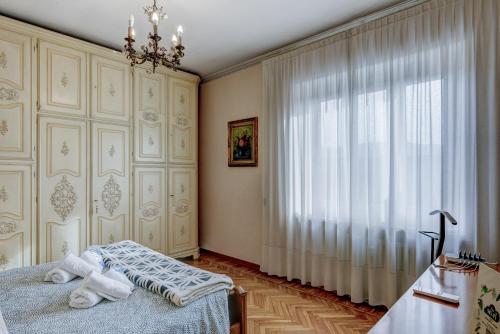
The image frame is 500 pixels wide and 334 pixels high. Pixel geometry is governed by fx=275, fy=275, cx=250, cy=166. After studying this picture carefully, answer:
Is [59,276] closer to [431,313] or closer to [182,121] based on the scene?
[431,313]

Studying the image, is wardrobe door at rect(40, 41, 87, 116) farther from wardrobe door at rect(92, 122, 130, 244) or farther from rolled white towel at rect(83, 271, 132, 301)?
rolled white towel at rect(83, 271, 132, 301)

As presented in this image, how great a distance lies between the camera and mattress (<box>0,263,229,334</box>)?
132 cm

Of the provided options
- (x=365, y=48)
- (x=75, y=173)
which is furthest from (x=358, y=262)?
(x=75, y=173)

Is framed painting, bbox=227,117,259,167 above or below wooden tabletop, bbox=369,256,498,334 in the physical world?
above

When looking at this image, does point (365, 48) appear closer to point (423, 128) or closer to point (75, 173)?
point (423, 128)

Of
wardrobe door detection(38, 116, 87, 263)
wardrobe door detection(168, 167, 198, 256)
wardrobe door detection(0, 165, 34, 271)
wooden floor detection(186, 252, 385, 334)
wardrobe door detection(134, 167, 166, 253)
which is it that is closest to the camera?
wooden floor detection(186, 252, 385, 334)

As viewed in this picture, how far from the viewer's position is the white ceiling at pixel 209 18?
2.52 meters

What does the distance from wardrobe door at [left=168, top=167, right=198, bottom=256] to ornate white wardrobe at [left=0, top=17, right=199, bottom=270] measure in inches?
0.6

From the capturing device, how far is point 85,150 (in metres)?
3.20

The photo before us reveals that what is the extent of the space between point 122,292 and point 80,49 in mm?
2872

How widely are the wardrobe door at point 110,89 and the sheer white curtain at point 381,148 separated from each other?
1814mm

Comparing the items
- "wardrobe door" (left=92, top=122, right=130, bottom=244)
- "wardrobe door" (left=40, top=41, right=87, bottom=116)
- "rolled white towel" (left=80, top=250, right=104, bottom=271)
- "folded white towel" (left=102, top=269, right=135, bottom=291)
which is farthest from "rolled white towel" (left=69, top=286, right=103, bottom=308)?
"wardrobe door" (left=40, top=41, right=87, bottom=116)

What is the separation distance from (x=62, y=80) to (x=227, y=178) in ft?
7.74

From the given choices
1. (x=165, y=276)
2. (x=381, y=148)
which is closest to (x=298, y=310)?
(x=165, y=276)
